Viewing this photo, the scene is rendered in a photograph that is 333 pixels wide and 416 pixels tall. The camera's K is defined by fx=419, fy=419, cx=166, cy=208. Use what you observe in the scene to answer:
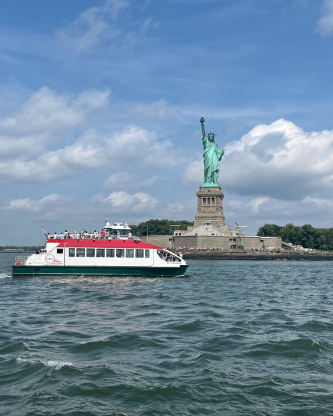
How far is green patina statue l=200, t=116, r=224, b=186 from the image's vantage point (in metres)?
137

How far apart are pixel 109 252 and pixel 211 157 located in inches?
3932

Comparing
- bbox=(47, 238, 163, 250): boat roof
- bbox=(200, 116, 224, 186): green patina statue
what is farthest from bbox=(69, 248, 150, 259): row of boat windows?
bbox=(200, 116, 224, 186): green patina statue

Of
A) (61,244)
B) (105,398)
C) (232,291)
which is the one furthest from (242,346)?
(61,244)

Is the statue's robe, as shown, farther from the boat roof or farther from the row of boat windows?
the boat roof

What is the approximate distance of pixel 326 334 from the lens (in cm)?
1808

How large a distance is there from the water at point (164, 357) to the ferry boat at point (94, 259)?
14.4m

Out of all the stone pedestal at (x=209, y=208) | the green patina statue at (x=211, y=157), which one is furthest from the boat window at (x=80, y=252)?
the green patina statue at (x=211, y=157)

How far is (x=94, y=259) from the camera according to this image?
42.3 metres

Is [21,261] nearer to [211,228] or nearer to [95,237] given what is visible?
[95,237]

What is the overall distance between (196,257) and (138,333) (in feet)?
303

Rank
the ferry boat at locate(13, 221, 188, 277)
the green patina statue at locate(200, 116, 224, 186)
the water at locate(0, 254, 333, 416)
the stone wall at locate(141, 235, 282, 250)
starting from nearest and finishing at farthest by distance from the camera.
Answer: the water at locate(0, 254, 333, 416) → the ferry boat at locate(13, 221, 188, 277) → the stone wall at locate(141, 235, 282, 250) → the green patina statue at locate(200, 116, 224, 186)

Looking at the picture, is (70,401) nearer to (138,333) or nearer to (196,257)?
(138,333)

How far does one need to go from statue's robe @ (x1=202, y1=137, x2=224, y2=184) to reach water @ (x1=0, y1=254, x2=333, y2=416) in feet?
365

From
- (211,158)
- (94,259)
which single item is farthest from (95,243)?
(211,158)
